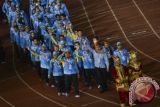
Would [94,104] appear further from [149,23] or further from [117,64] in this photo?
[149,23]

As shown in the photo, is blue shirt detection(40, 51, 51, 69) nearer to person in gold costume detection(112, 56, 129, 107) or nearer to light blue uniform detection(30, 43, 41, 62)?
light blue uniform detection(30, 43, 41, 62)

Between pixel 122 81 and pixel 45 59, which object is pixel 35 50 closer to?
pixel 45 59

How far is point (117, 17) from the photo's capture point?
21.3 metres

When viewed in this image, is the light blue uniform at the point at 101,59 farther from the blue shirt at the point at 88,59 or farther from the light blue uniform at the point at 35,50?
the light blue uniform at the point at 35,50

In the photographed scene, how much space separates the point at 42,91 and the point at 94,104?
6.52ft

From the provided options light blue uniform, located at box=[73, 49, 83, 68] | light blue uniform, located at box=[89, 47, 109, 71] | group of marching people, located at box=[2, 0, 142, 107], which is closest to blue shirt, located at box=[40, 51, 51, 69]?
group of marching people, located at box=[2, 0, 142, 107]

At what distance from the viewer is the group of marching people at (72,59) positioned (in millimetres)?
13836

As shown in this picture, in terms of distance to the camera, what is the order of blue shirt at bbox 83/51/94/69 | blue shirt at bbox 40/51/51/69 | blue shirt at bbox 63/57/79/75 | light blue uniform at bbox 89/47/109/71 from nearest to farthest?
blue shirt at bbox 63/57/79/75, light blue uniform at bbox 89/47/109/71, blue shirt at bbox 83/51/94/69, blue shirt at bbox 40/51/51/69

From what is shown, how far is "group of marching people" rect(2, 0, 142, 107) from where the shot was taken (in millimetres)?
13836

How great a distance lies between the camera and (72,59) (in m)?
14.5

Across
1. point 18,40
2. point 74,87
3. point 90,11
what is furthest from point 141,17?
point 74,87

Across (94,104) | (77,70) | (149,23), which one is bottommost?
(94,104)

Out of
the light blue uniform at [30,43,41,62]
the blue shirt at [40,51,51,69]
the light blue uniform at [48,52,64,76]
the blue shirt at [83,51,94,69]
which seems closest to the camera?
the light blue uniform at [48,52,64,76]

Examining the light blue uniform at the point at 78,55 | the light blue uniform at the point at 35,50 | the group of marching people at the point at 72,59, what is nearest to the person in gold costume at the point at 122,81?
the group of marching people at the point at 72,59
